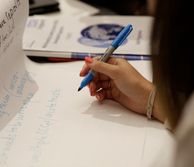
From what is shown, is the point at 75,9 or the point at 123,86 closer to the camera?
the point at 123,86

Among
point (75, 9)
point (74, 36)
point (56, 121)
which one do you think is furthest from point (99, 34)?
point (56, 121)

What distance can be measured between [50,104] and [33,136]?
0.31ft

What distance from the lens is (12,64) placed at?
2.75 ft

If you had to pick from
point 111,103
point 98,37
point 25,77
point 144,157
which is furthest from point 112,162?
point 98,37

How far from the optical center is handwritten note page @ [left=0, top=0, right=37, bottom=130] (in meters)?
0.77

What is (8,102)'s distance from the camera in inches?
30.4

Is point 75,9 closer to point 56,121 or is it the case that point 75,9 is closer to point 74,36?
point 74,36

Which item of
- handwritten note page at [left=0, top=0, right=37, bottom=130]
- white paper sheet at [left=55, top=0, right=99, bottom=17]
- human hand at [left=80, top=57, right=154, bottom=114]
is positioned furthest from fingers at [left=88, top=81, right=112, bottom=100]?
white paper sheet at [left=55, top=0, right=99, bottom=17]

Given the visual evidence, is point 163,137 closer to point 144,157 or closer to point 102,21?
point 144,157

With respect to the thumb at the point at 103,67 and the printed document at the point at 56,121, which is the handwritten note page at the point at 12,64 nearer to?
the printed document at the point at 56,121

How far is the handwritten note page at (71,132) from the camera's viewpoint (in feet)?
2.13

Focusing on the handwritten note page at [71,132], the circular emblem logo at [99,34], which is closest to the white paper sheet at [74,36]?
the circular emblem logo at [99,34]

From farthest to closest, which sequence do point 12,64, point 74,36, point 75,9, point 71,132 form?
point 75,9 → point 74,36 → point 12,64 → point 71,132

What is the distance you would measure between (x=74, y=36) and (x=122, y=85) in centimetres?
28
